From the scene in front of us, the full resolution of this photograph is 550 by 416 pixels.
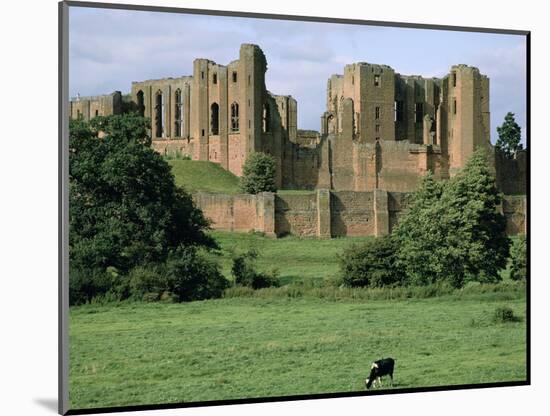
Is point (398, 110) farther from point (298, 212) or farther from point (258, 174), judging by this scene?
point (298, 212)

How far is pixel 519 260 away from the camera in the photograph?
1623cm

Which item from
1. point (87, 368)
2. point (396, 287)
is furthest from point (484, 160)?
point (87, 368)

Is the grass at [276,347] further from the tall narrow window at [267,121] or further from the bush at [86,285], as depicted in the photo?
the tall narrow window at [267,121]

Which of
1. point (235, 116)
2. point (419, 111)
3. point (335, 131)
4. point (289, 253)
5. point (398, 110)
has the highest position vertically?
point (398, 110)

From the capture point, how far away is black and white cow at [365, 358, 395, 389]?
46.5 feet

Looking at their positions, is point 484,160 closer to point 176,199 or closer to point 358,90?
point 176,199

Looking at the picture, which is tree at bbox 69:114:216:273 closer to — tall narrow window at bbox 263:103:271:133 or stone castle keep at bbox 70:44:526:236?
stone castle keep at bbox 70:44:526:236

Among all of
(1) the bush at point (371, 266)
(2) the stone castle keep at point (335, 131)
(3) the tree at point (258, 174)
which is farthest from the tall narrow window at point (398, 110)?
(1) the bush at point (371, 266)

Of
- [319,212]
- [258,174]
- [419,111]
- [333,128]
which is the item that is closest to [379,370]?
[319,212]

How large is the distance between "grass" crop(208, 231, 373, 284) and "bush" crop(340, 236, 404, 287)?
0.22 meters

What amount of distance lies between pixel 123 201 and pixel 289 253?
3.57m

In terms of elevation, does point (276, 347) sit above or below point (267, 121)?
below

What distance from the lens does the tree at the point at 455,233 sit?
16.8m

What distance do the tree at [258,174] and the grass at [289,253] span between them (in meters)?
3.35
